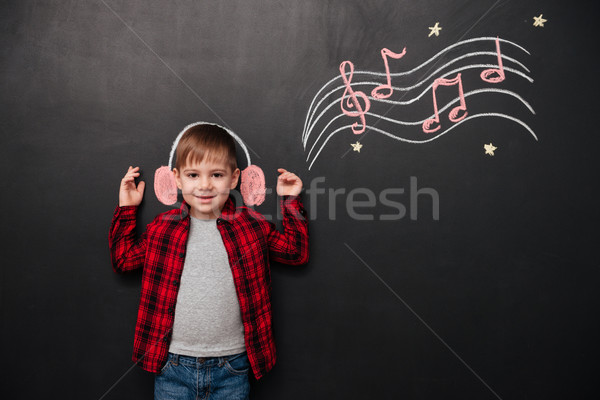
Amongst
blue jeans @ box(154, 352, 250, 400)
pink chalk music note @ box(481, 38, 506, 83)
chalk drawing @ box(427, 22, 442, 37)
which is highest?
chalk drawing @ box(427, 22, 442, 37)

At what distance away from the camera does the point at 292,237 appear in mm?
1304

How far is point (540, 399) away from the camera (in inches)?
53.6

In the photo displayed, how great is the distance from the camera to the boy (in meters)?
1.18

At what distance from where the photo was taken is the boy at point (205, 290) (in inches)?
46.5

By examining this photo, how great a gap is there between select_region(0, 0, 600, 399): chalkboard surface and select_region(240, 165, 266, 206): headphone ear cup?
0.16 feet

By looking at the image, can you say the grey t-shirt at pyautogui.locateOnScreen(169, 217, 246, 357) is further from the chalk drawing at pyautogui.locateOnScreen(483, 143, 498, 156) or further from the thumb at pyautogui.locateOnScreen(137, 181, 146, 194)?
the chalk drawing at pyautogui.locateOnScreen(483, 143, 498, 156)

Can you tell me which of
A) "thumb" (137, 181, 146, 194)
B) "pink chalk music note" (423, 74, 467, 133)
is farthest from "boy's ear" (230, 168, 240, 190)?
"pink chalk music note" (423, 74, 467, 133)

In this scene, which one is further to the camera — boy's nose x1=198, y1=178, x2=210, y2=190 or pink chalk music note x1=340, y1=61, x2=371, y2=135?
pink chalk music note x1=340, y1=61, x2=371, y2=135

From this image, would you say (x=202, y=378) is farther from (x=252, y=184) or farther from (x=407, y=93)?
(x=407, y=93)

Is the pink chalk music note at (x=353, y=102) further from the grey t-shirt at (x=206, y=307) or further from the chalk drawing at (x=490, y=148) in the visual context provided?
the grey t-shirt at (x=206, y=307)

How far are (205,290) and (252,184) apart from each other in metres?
0.41

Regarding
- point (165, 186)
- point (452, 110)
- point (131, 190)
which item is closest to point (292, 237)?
point (165, 186)

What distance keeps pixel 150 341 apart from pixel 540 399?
1.39 metres

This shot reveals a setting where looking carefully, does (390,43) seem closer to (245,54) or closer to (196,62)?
(245,54)
